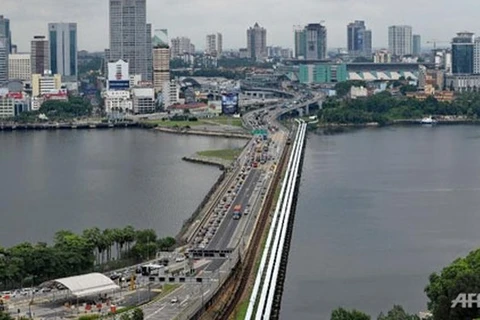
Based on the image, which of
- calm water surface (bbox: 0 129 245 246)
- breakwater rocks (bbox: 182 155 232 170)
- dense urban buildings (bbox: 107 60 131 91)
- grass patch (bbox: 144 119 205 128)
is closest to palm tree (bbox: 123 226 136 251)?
calm water surface (bbox: 0 129 245 246)

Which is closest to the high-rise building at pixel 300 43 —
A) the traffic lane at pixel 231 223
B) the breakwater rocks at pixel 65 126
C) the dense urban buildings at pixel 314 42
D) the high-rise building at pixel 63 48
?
the dense urban buildings at pixel 314 42

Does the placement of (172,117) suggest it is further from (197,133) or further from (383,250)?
(383,250)

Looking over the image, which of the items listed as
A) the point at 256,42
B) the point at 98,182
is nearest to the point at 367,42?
the point at 256,42

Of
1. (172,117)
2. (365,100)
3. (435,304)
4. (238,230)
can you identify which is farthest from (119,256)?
(365,100)

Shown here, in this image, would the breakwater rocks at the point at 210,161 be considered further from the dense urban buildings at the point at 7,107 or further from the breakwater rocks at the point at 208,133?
the dense urban buildings at the point at 7,107

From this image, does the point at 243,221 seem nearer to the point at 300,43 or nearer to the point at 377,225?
the point at 377,225

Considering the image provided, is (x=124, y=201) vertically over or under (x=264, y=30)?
under

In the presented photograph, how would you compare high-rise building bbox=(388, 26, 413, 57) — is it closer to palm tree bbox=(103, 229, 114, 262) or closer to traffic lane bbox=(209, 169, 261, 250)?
traffic lane bbox=(209, 169, 261, 250)
